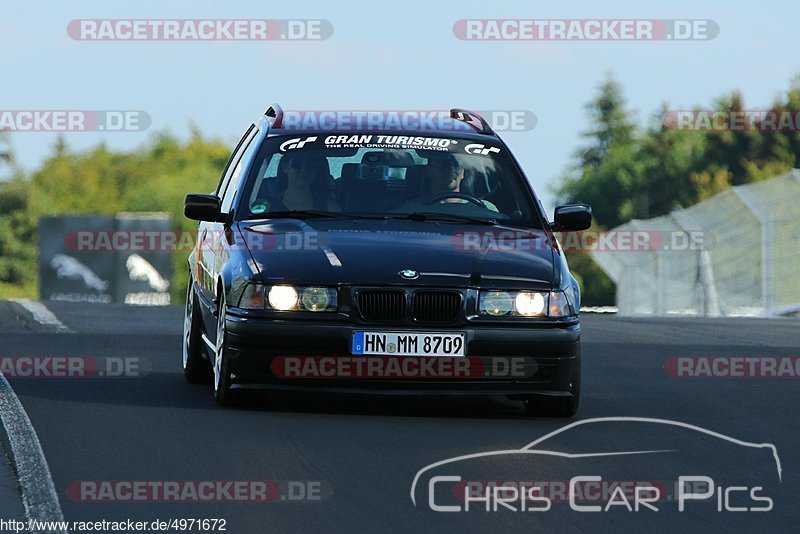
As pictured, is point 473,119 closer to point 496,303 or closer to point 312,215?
point 312,215

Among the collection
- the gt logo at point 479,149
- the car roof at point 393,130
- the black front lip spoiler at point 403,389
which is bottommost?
the black front lip spoiler at point 403,389

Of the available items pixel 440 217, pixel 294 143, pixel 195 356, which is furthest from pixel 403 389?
pixel 195 356

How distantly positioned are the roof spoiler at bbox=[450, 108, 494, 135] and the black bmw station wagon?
114 centimetres

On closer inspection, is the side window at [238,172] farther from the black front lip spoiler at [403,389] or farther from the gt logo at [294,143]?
the black front lip spoiler at [403,389]

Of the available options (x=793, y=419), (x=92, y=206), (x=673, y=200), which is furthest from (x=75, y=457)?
(x=92, y=206)

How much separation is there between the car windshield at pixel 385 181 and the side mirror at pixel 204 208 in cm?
16

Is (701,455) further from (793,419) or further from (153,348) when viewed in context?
(153,348)

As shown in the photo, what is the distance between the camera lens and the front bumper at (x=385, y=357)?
980cm

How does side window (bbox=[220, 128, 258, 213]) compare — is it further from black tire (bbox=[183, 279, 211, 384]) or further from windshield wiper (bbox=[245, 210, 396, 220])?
black tire (bbox=[183, 279, 211, 384])

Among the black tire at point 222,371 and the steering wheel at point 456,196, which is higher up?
the steering wheel at point 456,196

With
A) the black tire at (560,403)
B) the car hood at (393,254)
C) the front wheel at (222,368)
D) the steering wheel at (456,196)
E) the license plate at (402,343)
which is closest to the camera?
the license plate at (402,343)

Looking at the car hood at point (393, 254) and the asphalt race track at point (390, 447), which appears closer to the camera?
the asphalt race track at point (390, 447)

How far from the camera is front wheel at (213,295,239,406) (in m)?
10.1

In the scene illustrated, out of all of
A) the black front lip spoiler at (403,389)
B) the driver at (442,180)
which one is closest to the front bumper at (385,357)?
Result: the black front lip spoiler at (403,389)
